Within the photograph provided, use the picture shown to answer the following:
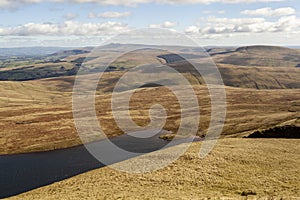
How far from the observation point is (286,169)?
130 ft

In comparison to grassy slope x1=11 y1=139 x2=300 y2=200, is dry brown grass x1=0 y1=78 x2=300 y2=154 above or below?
below

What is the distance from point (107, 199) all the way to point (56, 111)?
388 feet

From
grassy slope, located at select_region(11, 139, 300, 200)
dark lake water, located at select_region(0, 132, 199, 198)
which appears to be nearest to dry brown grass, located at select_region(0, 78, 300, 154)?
dark lake water, located at select_region(0, 132, 199, 198)

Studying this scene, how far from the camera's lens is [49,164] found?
2965 inches

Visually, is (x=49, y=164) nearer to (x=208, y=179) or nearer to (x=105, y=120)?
(x=208, y=179)

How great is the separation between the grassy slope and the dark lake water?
1791 cm

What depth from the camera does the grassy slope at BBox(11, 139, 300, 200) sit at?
112 feet

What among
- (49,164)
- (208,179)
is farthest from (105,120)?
(208,179)

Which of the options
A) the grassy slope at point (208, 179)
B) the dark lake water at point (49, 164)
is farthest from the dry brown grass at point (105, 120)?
the grassy slope at point (208, 179)

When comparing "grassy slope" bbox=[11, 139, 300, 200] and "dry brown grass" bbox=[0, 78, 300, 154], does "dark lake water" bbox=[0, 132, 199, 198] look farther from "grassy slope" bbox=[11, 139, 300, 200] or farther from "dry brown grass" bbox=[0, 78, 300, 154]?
"grassy slope" bbox=[11, 139, 300, 200]

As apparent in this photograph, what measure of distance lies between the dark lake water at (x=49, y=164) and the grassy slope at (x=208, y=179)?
58.8ft

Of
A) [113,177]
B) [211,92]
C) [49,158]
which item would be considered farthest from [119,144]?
[211,92]

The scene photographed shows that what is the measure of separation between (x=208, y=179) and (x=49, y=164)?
47.8m

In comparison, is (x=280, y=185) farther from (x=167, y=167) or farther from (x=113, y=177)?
(x=113, y=177)
